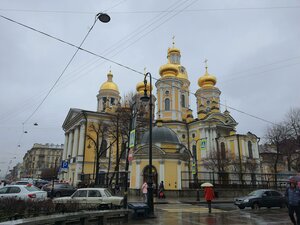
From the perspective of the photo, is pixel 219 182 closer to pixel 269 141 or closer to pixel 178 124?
pixel 269 141

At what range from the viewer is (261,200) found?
62.2 ft

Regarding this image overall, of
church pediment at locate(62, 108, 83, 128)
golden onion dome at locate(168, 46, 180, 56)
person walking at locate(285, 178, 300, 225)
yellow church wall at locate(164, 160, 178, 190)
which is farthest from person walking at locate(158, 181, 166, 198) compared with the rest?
golden onion dome at locate(168, 46, 180, 56)

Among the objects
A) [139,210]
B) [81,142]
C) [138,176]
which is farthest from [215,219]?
[81,142]

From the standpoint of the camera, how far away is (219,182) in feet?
109

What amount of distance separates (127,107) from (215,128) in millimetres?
25566

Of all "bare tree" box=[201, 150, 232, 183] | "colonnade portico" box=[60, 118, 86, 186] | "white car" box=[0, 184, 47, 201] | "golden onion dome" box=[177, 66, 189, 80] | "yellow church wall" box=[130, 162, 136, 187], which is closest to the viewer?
"white car" box=[0, 184, 47, 201]

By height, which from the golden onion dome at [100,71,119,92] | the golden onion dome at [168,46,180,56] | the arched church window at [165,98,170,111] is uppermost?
the golden onion dome at [168,46,180,56]

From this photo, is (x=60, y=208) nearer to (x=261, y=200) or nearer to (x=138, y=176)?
(x=261, y=200)

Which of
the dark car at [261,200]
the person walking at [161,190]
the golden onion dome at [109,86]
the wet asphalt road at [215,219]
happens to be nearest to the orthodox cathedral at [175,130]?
the golden onion dome at [109,86]

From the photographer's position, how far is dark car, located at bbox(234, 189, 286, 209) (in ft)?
61.0

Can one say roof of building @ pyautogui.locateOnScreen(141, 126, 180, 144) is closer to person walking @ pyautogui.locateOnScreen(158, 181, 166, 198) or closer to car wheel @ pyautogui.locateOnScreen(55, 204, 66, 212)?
person walking @ pyautogui.locateOnScreen(158, 181, 166, 198)

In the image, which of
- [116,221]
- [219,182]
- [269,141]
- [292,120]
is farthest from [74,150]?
[116,221]

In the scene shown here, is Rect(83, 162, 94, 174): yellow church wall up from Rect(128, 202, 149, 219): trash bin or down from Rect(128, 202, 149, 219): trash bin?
up

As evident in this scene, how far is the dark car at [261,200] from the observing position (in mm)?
18594
